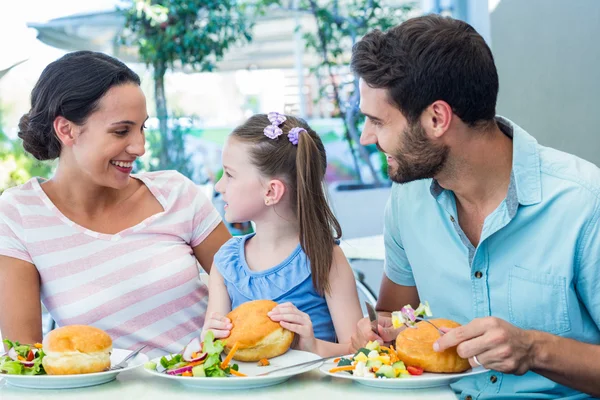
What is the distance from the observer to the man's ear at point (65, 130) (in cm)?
204

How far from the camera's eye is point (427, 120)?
1.68 m

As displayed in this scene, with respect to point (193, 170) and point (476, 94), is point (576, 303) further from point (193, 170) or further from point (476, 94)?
point (193, 170)

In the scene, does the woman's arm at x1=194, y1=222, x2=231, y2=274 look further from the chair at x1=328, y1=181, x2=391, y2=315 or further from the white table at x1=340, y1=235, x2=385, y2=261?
the chair at x1=328, y1=181, x2=391, y2=315

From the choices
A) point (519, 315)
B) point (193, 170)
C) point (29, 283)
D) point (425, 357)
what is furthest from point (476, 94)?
point (193, 170)

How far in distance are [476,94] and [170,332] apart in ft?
3.46

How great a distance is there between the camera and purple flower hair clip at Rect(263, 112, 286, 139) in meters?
1.96

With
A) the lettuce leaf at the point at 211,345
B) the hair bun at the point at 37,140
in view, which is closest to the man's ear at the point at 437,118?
the lettuce leaf at the point at 211,345

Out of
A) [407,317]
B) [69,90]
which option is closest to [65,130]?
[69,90]

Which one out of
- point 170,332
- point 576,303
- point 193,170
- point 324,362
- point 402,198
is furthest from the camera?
point 193,170

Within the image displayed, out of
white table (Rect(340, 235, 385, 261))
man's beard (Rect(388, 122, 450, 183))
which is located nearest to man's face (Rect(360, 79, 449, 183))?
man's beard (Rect(388, 122, 450, 183))

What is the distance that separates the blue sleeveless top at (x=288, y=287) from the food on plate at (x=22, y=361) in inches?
22.8

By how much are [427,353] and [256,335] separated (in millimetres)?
326

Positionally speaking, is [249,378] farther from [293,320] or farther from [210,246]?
[210,246]

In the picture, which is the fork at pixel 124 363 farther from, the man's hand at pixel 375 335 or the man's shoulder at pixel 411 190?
the man's shoulder at pixel 411 190
